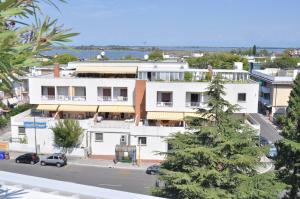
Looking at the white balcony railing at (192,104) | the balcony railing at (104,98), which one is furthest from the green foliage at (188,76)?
the balcony railing at (104,98)

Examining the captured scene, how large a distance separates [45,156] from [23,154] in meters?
2.02

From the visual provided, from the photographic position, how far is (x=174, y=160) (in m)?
16.9

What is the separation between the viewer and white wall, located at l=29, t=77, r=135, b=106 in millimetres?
39219

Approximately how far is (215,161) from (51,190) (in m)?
10.6

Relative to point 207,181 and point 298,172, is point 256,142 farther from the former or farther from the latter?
point 298,172

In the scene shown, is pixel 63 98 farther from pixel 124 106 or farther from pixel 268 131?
pixel 268 131

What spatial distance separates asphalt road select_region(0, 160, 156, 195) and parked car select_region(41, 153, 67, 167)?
408mm

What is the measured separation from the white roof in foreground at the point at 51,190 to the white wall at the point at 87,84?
3259cm

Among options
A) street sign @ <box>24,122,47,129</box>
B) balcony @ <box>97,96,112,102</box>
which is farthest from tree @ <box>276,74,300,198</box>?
street sign @ <box>24,122,47,129</box>

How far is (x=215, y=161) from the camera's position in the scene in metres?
15.9

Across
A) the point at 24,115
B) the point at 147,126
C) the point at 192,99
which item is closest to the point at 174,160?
the point at 147,126

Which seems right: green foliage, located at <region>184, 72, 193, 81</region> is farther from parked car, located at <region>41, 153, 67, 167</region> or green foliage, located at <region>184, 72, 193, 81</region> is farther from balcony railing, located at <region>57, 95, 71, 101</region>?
parked car, located at <region>41, 153, 67, 167</region>

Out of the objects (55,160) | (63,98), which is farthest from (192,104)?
(55,160)

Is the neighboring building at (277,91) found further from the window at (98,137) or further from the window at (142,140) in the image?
Result: the window at (98,137)
